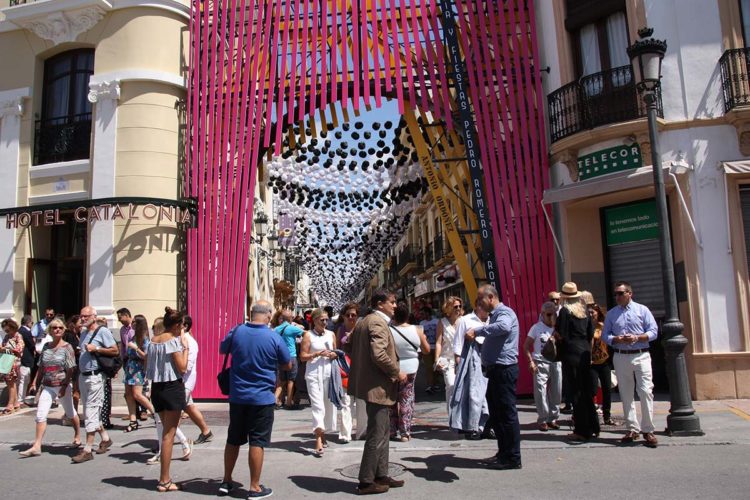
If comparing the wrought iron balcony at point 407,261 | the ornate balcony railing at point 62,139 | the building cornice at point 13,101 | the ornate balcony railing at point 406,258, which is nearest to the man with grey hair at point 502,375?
the ornate balcony railing at point 62,139

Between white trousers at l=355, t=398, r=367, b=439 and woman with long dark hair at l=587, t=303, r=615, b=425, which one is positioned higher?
woman with long dark hair at l=587, t=303, r=615, b=425

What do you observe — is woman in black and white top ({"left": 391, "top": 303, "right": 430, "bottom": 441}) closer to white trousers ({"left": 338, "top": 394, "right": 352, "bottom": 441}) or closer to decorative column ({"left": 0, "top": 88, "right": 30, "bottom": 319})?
white trousers ({"left": 338, "top": 394, "right": 352, "bottom": 441})

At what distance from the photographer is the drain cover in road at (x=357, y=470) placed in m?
6.34

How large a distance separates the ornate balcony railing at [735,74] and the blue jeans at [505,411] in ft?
22.8

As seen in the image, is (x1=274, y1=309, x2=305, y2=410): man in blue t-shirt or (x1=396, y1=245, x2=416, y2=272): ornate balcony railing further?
(x1=396, y1=245, x2=416, y2=272): ornate balcony railing

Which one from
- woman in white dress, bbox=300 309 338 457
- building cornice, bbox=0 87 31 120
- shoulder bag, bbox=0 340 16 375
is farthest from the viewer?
building cornice, bbox=0 87 31 120

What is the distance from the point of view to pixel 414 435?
834cm

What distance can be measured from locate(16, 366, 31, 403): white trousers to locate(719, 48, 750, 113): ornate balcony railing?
13.6m

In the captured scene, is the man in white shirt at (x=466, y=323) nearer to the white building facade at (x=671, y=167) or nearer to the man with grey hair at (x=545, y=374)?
the man with grey hair at (x=545, y=374)

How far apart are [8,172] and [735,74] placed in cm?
1491

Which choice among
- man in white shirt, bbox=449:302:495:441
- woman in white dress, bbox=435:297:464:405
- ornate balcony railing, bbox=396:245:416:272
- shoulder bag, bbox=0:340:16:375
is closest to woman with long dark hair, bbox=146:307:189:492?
man in white shirt, bbox=449:302:495:441

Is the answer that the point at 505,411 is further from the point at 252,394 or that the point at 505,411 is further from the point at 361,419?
the point at 252,394

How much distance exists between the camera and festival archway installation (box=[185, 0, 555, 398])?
11859 millimetres

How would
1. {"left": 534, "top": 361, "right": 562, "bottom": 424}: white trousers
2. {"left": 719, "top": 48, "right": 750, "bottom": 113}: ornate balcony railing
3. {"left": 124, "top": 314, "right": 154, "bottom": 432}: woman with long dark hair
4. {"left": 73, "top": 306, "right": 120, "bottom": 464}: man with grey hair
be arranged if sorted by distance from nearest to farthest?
{"left": 73, "top": 306, "right": 120, "bottom": 464}: man with grey hair → {"left": 534, "top": 361, "right": 562, "bottom": 424}: white trousers → {"left": 124, "top": 314, "right": 154, "bottom": 432}: woman with long dark hair → {"left": 719, "top": 48, "right": 750, "bottom": 113}: ornate balcony railing
